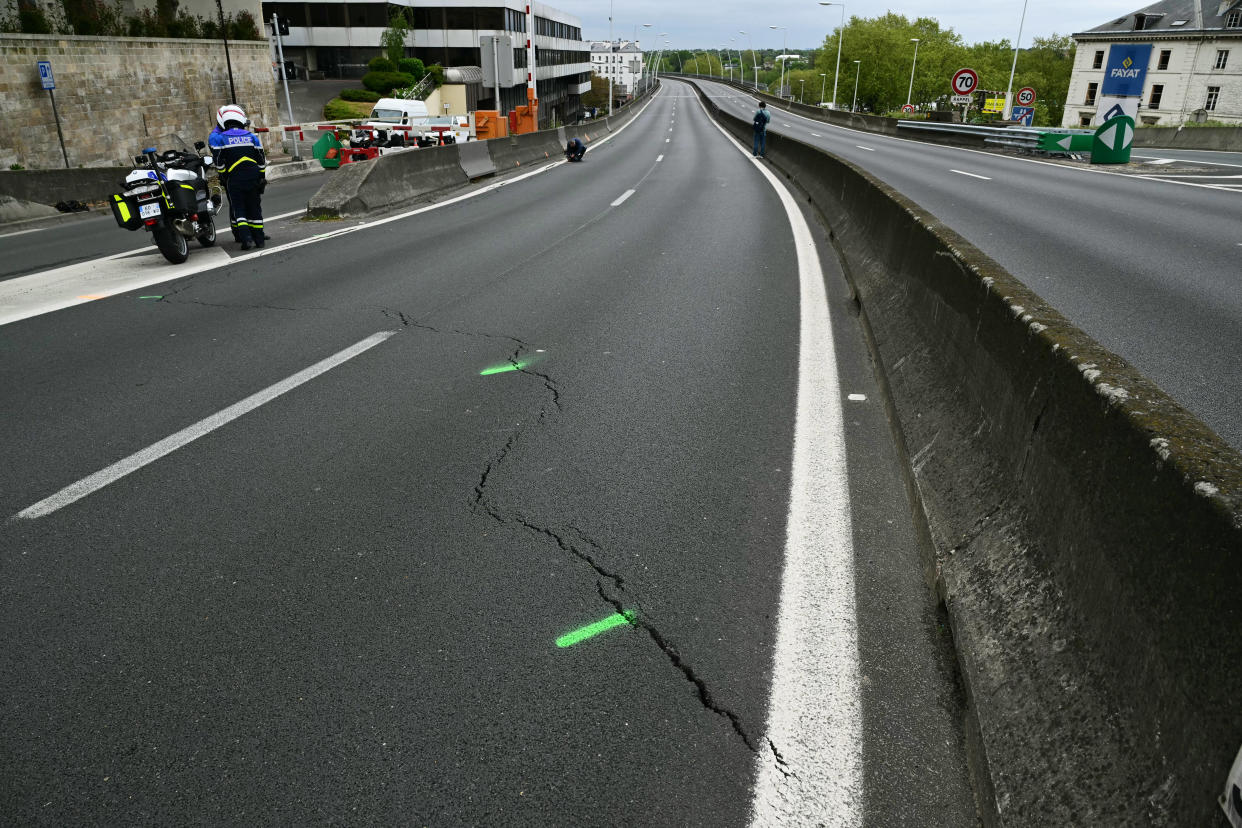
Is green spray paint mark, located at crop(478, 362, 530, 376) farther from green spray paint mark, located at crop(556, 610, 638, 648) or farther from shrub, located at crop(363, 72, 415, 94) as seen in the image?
shrub, located at crop(363, 72, 415, 94)

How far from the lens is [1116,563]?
2.27m

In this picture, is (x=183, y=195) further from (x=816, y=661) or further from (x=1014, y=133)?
(x=1014, y=133)

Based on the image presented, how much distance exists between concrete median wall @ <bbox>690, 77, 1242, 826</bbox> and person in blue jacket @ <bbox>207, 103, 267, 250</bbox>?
10352mm

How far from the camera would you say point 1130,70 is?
6625cm

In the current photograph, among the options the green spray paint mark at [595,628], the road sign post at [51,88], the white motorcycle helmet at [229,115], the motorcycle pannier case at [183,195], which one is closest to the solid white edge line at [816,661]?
the green spray paint mark at [595,628]

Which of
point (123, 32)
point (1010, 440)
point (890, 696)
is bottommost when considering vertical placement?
point (890, 696)

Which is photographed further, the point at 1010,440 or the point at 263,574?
the point at 263,574

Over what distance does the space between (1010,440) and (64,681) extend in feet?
12.5

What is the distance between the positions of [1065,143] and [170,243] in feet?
87.8

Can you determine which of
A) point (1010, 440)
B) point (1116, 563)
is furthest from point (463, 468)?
point (1116, 563)

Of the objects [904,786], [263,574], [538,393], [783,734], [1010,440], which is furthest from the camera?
[538,393]

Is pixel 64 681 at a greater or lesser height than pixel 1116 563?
lesser

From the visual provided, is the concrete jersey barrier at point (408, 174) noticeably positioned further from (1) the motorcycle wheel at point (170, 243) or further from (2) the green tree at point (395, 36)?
(2) the green tree at point (395, 36)

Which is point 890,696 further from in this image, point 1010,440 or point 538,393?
point 538,393
